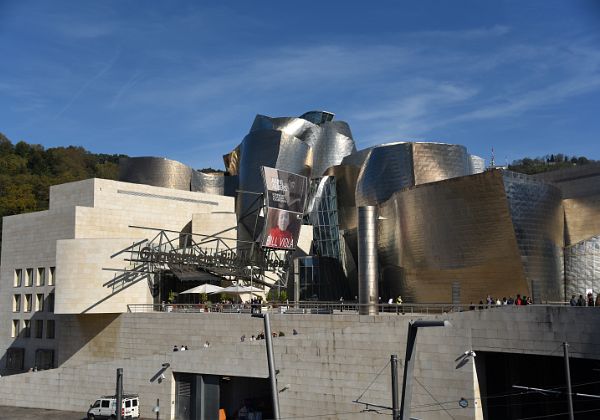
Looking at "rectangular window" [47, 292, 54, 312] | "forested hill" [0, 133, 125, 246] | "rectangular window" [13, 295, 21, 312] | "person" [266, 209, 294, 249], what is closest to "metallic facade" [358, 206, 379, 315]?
"person" [266, 209, 294, 249]

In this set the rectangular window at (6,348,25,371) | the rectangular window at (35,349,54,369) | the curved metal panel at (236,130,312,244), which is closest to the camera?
the rectangular window at (35,349,54,369)

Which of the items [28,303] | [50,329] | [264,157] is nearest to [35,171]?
[264,157]

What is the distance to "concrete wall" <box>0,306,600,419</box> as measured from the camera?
2002 centimetres

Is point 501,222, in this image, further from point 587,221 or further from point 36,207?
point 36,207

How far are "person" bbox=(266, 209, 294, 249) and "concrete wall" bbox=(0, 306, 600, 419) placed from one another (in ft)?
26.3

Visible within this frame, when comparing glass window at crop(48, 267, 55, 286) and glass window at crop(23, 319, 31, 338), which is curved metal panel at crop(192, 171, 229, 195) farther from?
glass window at crop(23, 319, 31, 338)

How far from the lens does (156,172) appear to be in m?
65.3

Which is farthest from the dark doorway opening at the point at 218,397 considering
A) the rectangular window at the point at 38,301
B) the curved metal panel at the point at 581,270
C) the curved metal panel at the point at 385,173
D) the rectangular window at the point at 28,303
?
the rectangular window at the point at 28,303

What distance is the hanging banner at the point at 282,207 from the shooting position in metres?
39.4

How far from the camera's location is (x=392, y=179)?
155 ft

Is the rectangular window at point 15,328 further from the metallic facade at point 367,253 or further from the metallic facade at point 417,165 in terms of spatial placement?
the metallic facade at point 417,165

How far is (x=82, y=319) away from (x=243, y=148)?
30737 millimetres

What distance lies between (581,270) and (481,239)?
25.0ft

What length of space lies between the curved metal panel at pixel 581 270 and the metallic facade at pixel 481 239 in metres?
1.19
